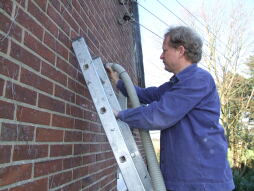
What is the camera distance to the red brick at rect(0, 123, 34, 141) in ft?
3.69

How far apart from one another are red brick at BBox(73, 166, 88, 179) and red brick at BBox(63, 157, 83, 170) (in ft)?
0.13

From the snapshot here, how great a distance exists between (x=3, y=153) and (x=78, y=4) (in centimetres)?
142

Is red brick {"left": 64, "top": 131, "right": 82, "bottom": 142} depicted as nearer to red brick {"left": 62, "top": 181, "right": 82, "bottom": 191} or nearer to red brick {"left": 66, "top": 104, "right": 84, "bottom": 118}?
red brick {"left": 66, "top": 104, "right": 84, "bottom": 118}

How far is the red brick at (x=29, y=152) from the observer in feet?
3.95

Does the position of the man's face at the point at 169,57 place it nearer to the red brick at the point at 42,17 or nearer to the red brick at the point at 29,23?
the red brick at the point at 42,17

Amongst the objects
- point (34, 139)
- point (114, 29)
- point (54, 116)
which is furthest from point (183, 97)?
point (114, 29)

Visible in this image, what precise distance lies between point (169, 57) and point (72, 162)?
Result: 1078 millimetres

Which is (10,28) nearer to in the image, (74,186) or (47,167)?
(47,167)

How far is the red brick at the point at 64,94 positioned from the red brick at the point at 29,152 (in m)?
0.36

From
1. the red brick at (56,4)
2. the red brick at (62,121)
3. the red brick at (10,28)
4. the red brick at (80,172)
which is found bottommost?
the red brick at (80,172)

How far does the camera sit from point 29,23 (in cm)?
136

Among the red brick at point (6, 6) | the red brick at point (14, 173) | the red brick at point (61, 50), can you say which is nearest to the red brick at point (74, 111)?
the red brick at point (61, 50)

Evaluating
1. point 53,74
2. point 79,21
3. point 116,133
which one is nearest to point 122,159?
point 116,133

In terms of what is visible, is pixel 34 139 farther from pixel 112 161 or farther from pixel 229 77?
pixel 229 77
